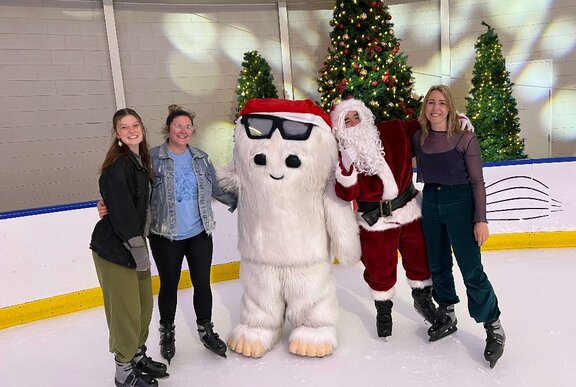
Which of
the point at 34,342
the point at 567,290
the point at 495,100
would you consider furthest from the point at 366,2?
the point at 34,342

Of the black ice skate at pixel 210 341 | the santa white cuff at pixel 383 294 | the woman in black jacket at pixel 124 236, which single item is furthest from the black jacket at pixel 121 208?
the santa white cuff at pixel 383 294

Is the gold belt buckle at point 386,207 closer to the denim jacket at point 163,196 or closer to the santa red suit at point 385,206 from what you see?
the santa red suit at point 385,206

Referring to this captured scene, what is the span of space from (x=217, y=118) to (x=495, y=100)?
12.5 ft

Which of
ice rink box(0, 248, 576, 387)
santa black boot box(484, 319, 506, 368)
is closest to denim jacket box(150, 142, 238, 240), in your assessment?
ice rink box(0, 248, 576, 387)

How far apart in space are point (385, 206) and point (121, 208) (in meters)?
1.28

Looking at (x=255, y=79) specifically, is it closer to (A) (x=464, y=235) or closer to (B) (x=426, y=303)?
(B) (x=426, y=303)

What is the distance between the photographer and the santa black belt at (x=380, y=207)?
2250 mm

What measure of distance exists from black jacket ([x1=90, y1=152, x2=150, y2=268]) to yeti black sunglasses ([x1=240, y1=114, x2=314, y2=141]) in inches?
23.4

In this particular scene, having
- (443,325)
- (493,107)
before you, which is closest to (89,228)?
(443,325)

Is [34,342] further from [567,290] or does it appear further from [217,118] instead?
[217,118]

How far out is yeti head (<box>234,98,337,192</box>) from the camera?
6.96 feet

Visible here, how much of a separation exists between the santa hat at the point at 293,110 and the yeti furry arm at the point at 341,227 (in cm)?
32

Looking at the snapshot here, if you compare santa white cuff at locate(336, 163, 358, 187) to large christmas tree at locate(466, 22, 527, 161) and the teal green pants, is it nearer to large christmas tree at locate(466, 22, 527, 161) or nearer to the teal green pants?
the teal green pants

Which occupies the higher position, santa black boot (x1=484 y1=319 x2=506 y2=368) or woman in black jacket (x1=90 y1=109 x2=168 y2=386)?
woman in black jacket (x1=90 y1=109 x2=168 y2=386)
